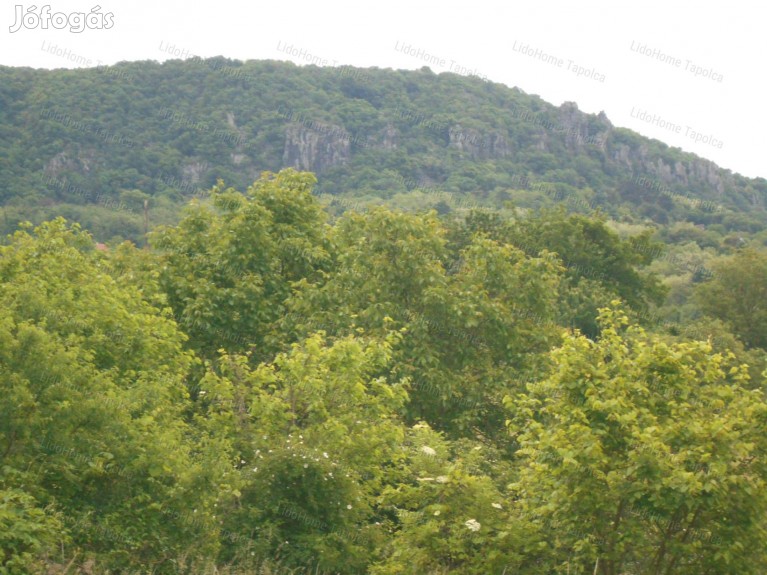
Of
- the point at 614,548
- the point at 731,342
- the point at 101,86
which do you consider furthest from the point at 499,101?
the point at 614,548

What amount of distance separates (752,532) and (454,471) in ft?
10.7

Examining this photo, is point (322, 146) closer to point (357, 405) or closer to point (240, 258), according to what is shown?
point (240, 258)

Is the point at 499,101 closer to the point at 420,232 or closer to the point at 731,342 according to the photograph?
the point at 731,342

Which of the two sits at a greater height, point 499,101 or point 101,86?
point 499,101

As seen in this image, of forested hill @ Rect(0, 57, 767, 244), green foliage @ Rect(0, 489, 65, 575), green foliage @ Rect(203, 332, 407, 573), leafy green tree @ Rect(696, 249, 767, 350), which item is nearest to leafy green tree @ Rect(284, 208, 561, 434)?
green foliage @ Rect(203, 332, 407, 573)

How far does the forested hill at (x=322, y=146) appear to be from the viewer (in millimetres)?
114125

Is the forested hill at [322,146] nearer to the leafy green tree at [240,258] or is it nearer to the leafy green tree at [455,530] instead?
the leafy green tree at [240,258]

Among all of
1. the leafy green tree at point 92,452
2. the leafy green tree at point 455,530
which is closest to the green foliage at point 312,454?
the leafy green tree at point 92,452

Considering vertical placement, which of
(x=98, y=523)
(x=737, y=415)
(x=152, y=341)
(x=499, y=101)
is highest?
(x=499, y=101)

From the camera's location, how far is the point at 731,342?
40656 millimetres

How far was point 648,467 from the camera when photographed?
926 cm

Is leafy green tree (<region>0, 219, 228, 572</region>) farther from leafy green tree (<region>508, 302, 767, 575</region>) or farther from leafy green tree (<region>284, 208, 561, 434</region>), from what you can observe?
leafy green tree (<region>284, 208, 561, 434</region>)

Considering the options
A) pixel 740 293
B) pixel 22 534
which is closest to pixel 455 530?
pixel 22 534

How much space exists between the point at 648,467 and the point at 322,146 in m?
145
